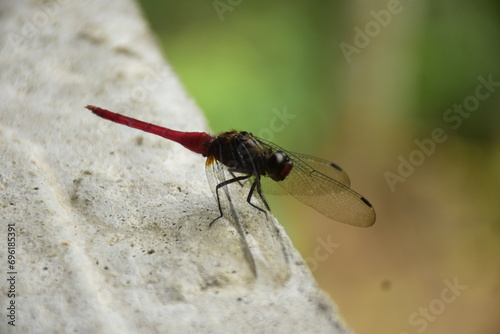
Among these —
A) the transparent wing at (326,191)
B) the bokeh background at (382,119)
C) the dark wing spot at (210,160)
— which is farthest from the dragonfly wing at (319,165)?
the bokeh background at (382,119)

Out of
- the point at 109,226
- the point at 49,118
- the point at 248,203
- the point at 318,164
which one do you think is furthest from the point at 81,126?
the point at 318,164

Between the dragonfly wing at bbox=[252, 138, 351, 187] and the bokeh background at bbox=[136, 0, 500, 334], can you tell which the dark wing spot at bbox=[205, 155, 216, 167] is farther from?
the bokeh background at bbox=[136, 0, 500, 334]

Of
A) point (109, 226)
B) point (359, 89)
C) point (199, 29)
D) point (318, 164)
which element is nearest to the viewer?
point (109, 226)

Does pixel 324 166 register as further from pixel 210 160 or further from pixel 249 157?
pixel 210 160

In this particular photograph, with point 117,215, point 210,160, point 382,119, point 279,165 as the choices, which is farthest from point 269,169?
point 382,119

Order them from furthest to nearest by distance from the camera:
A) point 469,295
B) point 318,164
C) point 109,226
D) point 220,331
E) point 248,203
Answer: point 469,295 → point 318,164 → point 248,203 → point 109,226 → point 220,331

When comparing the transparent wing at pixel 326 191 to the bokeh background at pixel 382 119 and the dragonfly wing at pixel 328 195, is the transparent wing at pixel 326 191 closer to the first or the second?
the dragonfly wing at pixel 328 195

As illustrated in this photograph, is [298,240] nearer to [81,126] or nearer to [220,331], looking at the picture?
[81,126]
